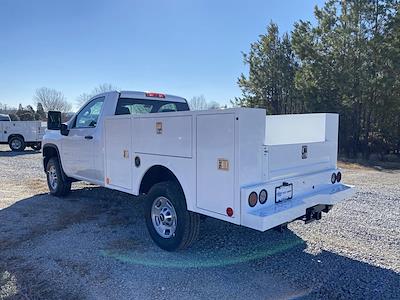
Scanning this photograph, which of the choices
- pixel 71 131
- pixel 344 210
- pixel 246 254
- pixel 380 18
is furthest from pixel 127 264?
pixel 380 18

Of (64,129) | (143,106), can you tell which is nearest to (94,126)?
(143,106)

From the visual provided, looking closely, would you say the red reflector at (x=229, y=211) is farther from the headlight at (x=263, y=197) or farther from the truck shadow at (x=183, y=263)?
the truck shadow at (x=183, y=263)

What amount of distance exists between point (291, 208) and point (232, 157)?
879 millimetres

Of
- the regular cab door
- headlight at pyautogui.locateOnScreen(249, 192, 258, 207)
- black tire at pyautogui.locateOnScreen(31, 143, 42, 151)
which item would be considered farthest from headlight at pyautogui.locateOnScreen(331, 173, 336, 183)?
black tire at pyautogui.locateOnScreen(31, 143, 42, 151)

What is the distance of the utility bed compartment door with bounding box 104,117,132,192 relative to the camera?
4787 millimetres

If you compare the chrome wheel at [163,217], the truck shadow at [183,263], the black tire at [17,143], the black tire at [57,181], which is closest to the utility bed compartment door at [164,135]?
the chrome wheel at [163,217]

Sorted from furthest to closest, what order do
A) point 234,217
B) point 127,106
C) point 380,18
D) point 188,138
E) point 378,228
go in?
point 380,18 < point 127,106 < point 378,228 < point 188,138 < point 234,217

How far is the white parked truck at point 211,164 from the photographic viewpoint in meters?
3.41

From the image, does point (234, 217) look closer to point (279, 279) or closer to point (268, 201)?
point (268, 201)

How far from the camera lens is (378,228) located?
521 cm

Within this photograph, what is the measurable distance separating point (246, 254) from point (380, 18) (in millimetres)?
15627

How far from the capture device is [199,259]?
13.5ft

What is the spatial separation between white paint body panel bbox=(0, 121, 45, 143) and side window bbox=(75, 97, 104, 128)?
14766mm

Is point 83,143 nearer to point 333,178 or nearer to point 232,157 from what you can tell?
point 232,157
